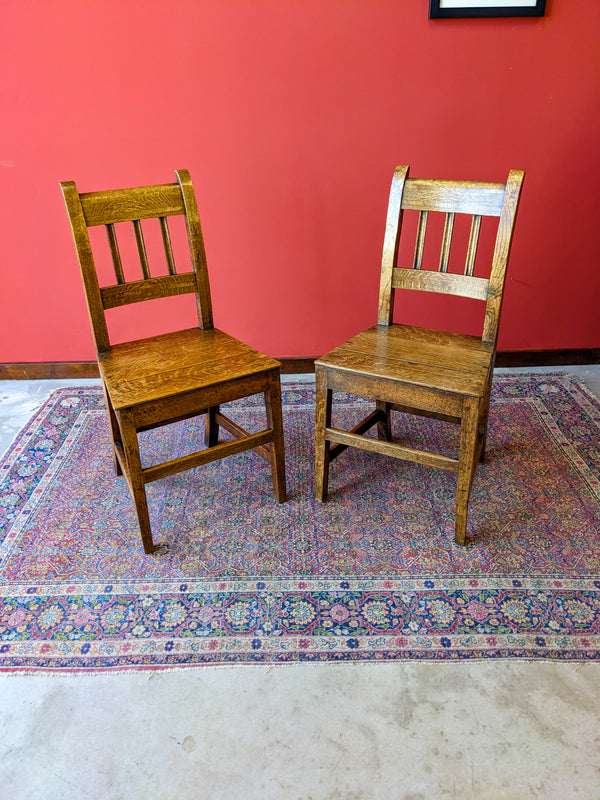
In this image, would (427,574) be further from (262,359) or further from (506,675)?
(262,359)

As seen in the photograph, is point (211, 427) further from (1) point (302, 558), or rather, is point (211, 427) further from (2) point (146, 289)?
(1) point (302, 558)

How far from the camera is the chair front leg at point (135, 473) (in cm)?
168

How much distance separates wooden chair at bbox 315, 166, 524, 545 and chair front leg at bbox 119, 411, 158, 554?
1.97 ft

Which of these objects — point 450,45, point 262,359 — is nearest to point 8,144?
point 262,359

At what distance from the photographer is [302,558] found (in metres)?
1.84

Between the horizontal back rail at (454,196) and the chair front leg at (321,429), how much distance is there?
27.4 inches

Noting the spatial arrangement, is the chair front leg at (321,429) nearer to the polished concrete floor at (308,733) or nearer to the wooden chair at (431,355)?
the wooden chair at (431,355)

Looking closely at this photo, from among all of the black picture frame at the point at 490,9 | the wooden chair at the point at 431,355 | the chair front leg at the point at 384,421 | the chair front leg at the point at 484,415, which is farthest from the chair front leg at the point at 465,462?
the black picture frame at the point at 490,9

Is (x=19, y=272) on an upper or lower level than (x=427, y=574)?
upper

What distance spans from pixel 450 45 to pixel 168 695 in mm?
2610

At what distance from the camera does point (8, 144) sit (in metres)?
2.57

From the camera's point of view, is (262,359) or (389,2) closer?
(262,359)

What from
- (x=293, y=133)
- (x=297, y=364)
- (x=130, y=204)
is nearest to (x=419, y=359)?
(x=130, y=204)

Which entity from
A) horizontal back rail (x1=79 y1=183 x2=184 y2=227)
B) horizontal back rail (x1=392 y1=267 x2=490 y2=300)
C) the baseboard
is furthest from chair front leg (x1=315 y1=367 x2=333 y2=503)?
the baseboard
